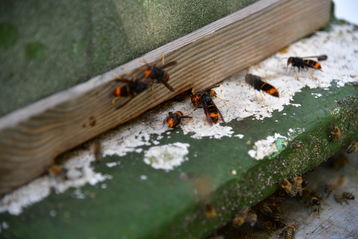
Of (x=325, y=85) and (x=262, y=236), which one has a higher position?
(x=325, y=85)

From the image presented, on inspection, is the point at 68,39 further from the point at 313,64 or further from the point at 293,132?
the point at 313,64

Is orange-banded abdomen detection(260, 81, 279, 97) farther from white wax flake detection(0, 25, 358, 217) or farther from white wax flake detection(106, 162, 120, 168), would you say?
white wax flake detection(106, 162, 120, 168)

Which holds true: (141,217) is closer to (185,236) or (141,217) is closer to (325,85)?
(185,236)

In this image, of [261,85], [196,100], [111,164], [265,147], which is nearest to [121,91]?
[111,164]

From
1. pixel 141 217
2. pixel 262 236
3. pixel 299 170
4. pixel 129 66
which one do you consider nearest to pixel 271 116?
pixel 299 170

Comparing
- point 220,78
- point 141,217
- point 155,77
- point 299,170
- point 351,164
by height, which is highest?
point 155,77
